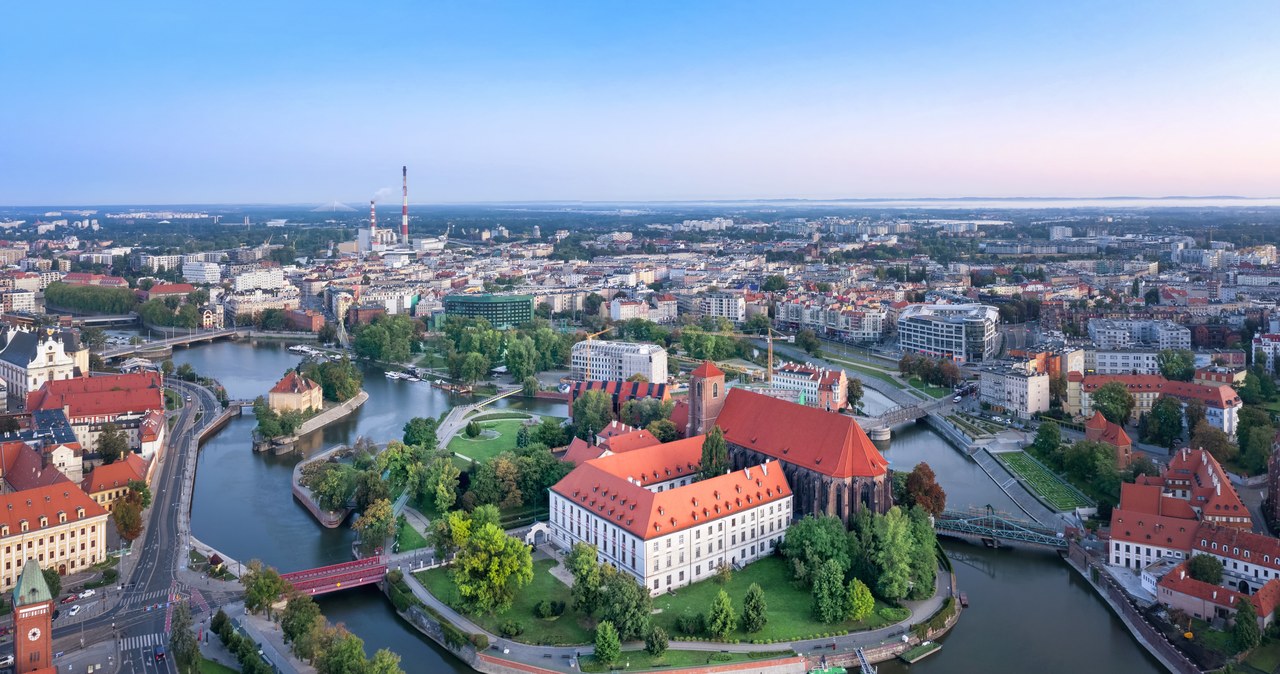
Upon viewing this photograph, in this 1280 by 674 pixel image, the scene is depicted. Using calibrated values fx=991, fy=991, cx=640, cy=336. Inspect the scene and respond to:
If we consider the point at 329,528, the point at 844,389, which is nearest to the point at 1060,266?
the point at 844,389

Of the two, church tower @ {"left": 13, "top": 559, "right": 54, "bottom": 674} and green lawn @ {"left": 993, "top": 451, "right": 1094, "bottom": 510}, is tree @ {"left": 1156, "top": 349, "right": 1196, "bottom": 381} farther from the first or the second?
church tower @ {"left": 13, "top": 559, "right": 54, "bottom": 674}

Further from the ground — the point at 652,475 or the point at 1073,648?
the point at 652,475

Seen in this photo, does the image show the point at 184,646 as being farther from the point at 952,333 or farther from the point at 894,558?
the point at 952,333

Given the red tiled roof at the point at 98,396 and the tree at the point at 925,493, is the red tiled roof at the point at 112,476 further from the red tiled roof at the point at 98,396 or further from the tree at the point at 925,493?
the tree at the point at 925,493

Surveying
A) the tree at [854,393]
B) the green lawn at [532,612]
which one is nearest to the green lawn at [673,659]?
the green lawn at [532,612]

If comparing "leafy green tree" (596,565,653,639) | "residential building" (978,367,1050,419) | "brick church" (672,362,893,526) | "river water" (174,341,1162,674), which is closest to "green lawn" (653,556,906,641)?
"leafy green tree" (596,565,653,639)

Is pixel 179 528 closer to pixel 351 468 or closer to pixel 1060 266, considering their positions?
pixel 351 468
